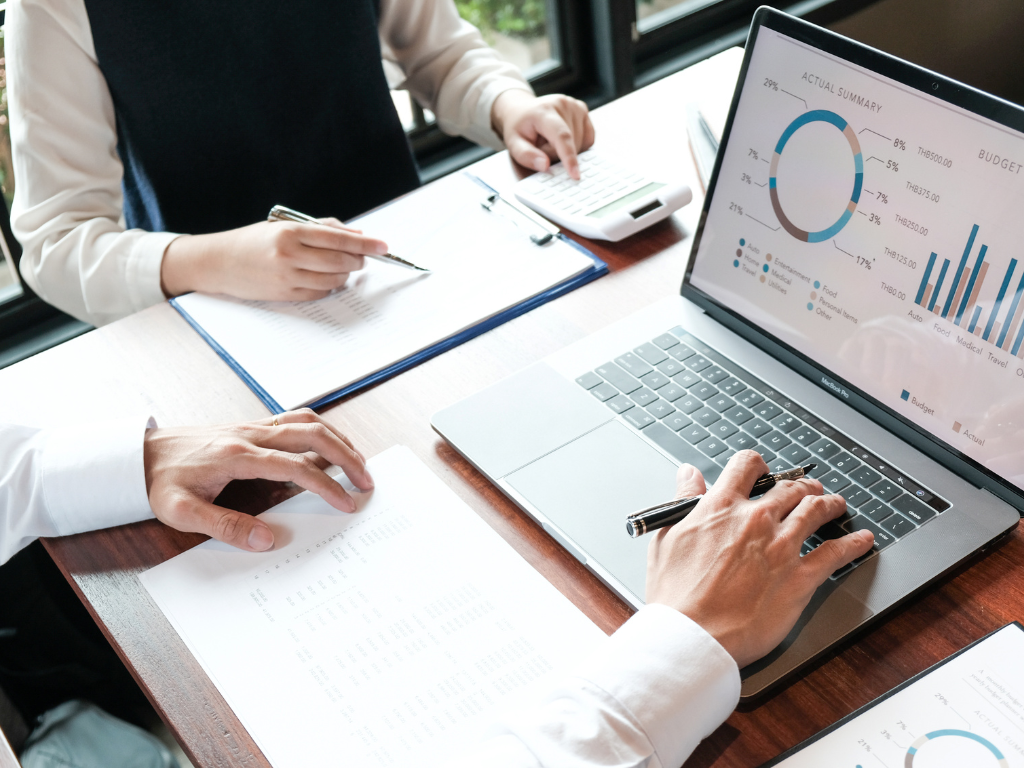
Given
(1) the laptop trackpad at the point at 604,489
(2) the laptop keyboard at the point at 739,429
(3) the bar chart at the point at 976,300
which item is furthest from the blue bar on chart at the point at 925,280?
(1) the laptop trackpad at the point at 604,489

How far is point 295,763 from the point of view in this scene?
0.63m

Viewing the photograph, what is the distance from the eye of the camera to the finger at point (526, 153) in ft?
4.16

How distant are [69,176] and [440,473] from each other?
29.4 inches

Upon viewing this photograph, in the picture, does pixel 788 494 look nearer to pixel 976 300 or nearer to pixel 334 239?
pixel 976 300

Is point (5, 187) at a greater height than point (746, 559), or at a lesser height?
lesser

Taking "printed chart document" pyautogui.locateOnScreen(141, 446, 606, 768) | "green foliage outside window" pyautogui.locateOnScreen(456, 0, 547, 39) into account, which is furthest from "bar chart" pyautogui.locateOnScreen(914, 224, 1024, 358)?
"green foliage outside window" pyautogui.locateOnScreen(456, 0, 547, 39)

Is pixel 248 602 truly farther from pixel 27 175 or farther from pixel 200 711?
pixel 27 175

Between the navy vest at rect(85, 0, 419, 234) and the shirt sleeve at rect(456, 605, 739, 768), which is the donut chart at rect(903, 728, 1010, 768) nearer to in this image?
the shirt sleeve at rect(456, 605, 739, 768)

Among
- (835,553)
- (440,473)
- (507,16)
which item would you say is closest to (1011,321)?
(835,553)

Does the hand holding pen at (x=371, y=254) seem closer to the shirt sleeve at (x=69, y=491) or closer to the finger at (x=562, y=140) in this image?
the finger at (x=562, y=140)

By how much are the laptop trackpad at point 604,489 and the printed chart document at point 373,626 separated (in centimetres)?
5

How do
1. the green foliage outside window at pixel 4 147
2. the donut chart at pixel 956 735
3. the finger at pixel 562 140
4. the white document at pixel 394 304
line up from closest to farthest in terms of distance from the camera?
1. the donut chart at pixel 956 735
2. the white document at pixel 394 304
3. the finger at pixel 562 140
4. the green foliage outside window at pixel 4 147

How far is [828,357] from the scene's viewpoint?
2.80 ft

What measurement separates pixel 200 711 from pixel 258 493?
0.23 metres
